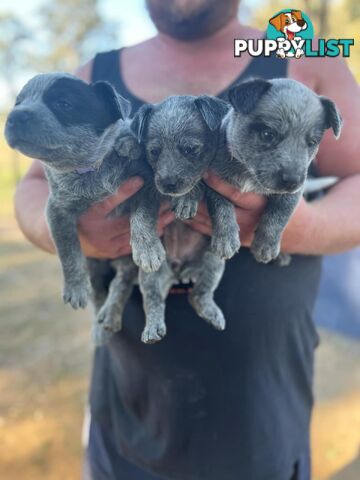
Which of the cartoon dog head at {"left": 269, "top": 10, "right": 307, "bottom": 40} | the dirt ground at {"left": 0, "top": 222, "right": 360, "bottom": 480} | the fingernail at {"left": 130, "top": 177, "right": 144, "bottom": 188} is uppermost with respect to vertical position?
the cartoon dog head at {"left": 269, "top": 10, "right": 307, "bottom": 40}

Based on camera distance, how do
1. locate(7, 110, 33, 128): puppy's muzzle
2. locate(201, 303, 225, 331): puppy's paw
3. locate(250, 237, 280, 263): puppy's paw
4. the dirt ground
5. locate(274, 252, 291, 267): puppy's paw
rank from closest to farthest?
locate(7, 110, 33, 128): puppy's muzzle → locate(250, 237, 280, 263): puppy's paw → locate(201, 303, 225, 331): puppy's paw → locate(274, 252, 291, 267): puppy's paw → the dirt ground

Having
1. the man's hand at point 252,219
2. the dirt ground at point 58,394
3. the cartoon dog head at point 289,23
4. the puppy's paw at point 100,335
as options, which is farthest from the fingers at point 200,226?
the dirt ground at point 58,394

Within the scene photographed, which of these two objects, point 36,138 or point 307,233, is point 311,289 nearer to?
point 307,233

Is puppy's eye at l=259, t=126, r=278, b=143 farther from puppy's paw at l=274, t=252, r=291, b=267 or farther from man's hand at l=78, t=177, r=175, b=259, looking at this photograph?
puppy's paw at l=274, t=252, r=291, b=267

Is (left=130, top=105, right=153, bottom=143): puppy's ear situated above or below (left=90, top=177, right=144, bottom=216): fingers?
above

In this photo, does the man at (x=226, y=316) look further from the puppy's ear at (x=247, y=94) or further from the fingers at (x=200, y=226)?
the puppy's ear at (x=247, y=94)

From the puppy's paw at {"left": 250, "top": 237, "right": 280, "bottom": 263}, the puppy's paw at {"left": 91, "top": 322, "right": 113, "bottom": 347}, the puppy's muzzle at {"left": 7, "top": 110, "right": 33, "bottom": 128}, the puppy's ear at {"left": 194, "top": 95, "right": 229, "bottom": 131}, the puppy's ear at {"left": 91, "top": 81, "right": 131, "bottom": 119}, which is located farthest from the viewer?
the puppy's paw at {"left": 91, "top": 322, "right": 113, "bottom": 347}

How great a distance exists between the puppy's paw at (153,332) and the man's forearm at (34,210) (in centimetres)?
51

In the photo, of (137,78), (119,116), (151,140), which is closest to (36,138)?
(119,116)

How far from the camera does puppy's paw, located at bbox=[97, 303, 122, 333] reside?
5.59ft

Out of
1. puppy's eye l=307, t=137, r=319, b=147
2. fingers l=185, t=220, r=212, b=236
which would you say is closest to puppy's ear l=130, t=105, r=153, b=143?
fingers l=185, t=220, r=212, b=236

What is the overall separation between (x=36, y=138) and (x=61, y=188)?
0.98 ft

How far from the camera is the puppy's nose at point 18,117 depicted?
43.3 inches

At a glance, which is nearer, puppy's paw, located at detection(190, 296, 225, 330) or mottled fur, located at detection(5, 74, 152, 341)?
mottled fur, located at detection(5, 74, 152, 341)
